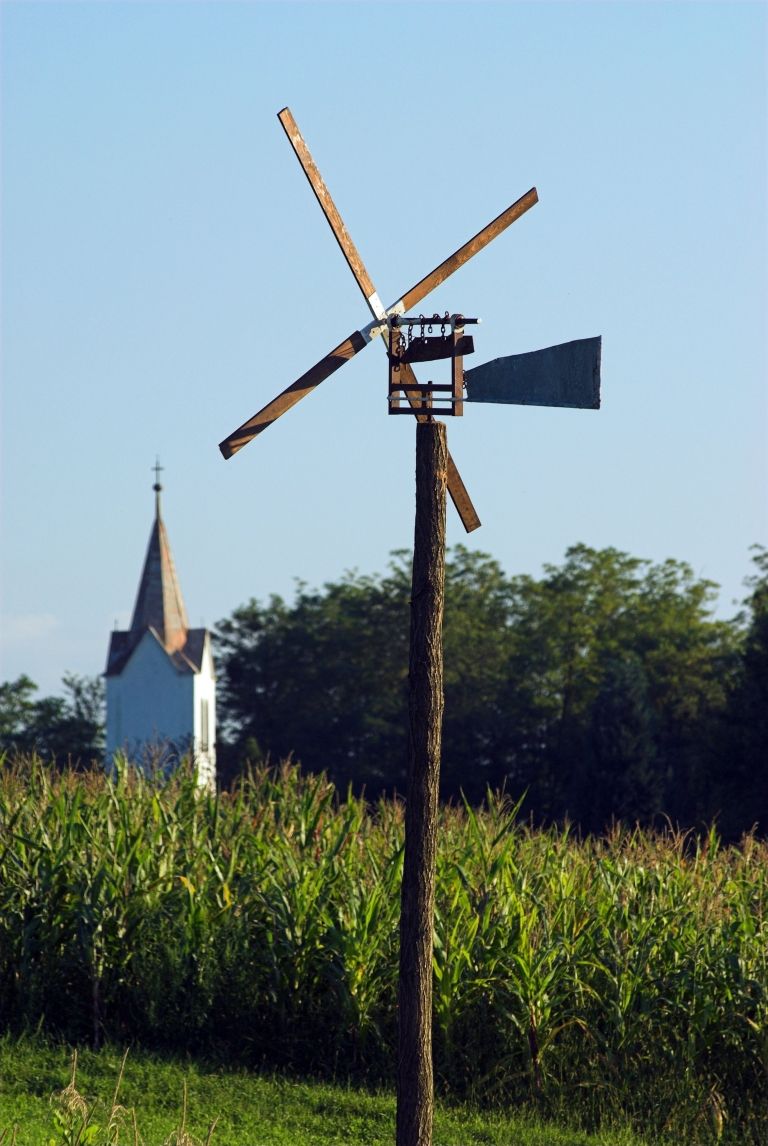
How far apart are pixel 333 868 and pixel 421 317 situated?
4.88 metres

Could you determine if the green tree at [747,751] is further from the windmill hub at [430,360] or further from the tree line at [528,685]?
the windmill hub at [430,360]

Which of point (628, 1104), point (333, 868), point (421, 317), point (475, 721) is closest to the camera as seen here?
point (421, 317)

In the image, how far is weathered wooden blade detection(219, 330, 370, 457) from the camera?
784 centimetres

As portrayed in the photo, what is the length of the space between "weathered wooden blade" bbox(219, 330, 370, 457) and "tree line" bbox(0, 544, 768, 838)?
2933 cm

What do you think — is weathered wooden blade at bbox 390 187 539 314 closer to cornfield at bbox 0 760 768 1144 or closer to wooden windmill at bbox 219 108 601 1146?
wooden windmill at bbox 219 108 601 1146

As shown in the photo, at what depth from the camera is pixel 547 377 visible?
7.17 m

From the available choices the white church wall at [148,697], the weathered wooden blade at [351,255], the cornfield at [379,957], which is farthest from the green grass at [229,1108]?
the white church wall at [148,697]

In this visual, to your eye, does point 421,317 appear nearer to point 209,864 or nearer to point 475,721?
point 209,864

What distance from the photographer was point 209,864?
1146 centimetres

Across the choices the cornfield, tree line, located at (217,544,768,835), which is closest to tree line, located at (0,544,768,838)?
tree line, located at (217,544,768,835)

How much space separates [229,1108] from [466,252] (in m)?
5.35

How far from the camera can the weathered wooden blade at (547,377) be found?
705cm

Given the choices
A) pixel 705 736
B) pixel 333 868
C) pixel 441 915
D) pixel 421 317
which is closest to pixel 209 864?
pixel 333 868

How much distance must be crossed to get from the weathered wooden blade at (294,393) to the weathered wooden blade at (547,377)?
2.49 ft
